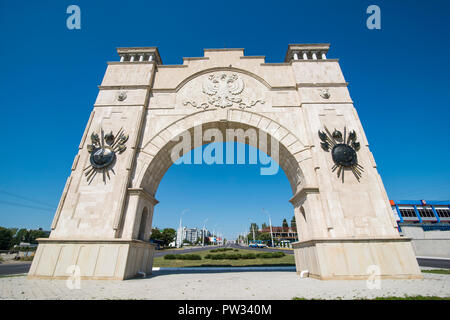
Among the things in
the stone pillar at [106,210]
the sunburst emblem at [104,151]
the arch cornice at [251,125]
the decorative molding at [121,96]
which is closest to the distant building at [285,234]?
the arch cornice at [251,125]

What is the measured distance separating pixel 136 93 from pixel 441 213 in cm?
6929

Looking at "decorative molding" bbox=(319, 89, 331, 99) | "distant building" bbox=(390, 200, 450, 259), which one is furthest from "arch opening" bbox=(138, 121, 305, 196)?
"distant building" bbox=(390, 200, 450, 259)

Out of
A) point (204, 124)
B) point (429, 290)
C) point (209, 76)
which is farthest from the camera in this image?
point (209, 76)

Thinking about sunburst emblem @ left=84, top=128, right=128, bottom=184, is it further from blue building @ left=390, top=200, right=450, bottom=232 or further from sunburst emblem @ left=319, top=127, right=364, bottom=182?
blue building @ left=390, top=200, right=450, bottom=232

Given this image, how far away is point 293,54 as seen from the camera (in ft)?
51.0

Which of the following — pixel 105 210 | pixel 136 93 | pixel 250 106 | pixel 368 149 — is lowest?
pixel 105 210

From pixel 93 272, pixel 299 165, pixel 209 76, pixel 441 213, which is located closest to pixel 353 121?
pixel 299 165

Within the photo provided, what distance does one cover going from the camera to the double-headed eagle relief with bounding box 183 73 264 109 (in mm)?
13984

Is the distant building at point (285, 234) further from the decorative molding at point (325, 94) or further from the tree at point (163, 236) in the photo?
the decorative molding at point (325, 94)


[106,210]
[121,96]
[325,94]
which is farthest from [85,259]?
[325,94]

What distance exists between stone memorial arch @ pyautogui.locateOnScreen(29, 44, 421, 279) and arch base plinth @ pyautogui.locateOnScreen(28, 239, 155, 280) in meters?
0.05

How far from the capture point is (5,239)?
61.1m

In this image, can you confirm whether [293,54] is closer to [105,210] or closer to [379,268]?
[379,268]
